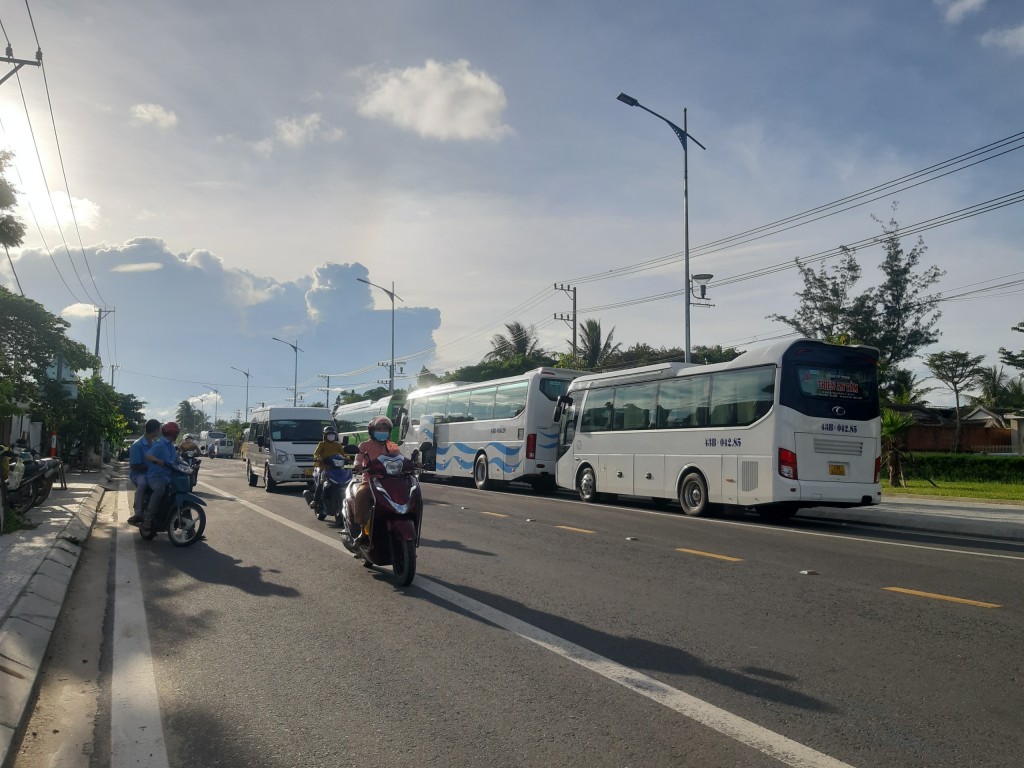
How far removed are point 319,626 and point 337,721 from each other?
220 cm

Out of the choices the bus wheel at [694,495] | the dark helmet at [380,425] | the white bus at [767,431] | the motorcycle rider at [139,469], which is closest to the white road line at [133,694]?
the dark helmet at [380,425]

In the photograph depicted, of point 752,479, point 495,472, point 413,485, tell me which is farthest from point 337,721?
point 495,472

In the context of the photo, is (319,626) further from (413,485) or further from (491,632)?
(413,485)

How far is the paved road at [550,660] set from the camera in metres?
4.04

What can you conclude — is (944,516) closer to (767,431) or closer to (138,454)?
(767,431)

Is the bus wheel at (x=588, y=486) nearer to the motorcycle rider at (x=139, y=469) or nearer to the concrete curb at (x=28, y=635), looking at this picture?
the motorcycle rider at (x=139, y=469)

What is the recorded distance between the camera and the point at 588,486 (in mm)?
21000

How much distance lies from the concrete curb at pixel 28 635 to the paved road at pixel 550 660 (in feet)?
0.40

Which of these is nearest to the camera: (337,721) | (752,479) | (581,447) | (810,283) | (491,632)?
(337,721)

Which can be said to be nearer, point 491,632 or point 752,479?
point 491,632

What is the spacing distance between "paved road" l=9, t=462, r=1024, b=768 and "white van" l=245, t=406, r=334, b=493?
1166cm

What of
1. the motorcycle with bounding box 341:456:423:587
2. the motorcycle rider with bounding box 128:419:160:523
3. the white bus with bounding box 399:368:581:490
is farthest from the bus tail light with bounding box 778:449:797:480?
the motorcycle rider with bounding box 128:419:160:523

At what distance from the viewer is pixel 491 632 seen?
20.5 ft

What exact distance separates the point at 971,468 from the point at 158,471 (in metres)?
33.6
